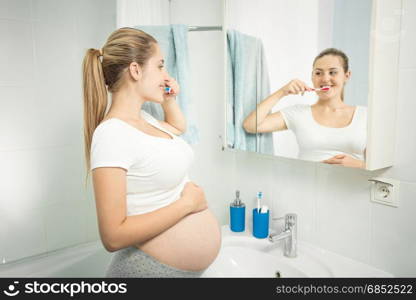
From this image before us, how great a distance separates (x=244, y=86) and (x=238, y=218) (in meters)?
0.56

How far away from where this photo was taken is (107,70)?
41.1 inches

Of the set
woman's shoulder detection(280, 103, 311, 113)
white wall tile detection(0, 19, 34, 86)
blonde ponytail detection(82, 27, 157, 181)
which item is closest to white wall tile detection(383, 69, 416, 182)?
woman's shoulder detection(280, 103, 311, 113)

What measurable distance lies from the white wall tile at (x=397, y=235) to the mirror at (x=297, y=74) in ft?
0.60

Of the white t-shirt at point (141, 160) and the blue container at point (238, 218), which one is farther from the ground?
the white t-shirt at point (141, 160)

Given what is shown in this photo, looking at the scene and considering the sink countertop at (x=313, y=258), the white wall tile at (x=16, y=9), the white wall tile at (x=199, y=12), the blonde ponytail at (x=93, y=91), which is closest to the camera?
the blonde ponytail at (x=93, y=91)

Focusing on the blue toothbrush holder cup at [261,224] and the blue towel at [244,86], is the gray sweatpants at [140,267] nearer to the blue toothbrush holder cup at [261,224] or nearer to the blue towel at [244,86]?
the blue toothbrush holder cup at [261,224]

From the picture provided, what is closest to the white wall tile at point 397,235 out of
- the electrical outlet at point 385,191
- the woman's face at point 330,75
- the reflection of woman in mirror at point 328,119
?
the electrical outlet at point 385,191

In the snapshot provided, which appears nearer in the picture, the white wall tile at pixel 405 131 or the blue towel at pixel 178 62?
the white wall tile at pixel 405 131

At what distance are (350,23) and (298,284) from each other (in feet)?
2.75

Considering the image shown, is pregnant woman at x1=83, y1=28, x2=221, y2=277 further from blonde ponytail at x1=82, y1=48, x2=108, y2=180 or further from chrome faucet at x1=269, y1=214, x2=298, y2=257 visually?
chrome faucet at x1=269, y1=214, x2=298, y2=257

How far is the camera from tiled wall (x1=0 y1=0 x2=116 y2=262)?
134 cm

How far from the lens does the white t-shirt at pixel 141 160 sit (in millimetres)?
924

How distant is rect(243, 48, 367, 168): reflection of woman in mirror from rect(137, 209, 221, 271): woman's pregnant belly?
17.7 inches

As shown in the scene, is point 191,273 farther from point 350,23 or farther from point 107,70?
point 350,23
